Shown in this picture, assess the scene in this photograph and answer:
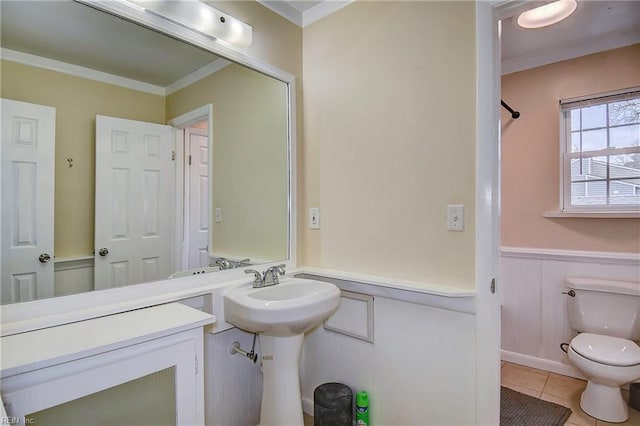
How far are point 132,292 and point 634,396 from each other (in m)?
2.82

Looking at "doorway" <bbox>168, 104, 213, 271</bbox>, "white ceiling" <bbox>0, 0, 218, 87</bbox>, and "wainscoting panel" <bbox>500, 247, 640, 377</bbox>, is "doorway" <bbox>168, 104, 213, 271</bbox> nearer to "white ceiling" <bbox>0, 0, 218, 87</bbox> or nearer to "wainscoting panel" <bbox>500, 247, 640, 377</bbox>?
"white ceiling" <bbox>0, 0, 218, 87</bbox>

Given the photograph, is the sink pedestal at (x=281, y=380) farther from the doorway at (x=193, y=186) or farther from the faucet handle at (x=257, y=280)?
the doorway at (x=193, y=186)

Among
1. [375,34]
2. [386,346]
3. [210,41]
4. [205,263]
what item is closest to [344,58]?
[375,34]

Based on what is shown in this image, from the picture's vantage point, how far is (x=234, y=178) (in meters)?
1.82

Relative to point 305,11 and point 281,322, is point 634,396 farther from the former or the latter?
point 305,11

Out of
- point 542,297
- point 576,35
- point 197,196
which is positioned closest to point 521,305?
point 542,297

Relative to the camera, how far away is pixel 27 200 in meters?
1.11

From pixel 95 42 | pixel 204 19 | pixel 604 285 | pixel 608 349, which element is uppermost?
pixel 204 19

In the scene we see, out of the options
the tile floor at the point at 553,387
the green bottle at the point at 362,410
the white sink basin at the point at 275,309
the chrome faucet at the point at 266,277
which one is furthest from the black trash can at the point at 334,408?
the tile floor at the point at 553,387

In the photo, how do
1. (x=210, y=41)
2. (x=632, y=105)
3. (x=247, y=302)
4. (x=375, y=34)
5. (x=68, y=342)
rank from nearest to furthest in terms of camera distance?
(x=68, y=342), (x=247, y=302), (x=210, y=41), (x=375, y=34), (x=632, y=105)

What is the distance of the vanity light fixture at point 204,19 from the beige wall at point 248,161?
0.15 m

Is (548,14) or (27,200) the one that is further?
(548,14)

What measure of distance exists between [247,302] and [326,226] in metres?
0.69

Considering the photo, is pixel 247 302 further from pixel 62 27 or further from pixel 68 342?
pixel 62 27
